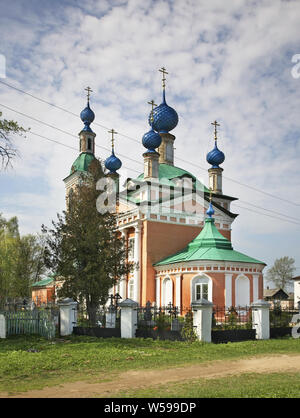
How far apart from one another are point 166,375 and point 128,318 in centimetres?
506

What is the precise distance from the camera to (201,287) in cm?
2172

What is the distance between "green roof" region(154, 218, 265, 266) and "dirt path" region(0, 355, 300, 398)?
449 inches

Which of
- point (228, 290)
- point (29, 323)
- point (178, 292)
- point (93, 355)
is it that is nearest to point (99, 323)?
point (29, 323)

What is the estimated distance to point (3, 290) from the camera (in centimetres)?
3453

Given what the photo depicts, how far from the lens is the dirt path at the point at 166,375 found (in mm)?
6512

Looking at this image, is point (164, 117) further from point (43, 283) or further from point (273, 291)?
point (273, 291)

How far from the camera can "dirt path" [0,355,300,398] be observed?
6512 millimetres

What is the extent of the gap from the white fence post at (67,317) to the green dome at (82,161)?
19.5m

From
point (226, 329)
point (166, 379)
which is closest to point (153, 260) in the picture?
point (226, 329)

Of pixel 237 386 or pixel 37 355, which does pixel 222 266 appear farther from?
pixel 237 386

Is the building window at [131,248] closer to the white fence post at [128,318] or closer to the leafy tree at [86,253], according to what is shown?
the leafy tree at [86,253]

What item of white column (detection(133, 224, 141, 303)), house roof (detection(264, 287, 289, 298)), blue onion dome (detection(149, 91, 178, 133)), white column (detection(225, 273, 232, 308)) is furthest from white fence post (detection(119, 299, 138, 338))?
house roof (detection(264, 287, 289, 298))
